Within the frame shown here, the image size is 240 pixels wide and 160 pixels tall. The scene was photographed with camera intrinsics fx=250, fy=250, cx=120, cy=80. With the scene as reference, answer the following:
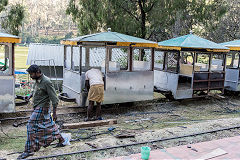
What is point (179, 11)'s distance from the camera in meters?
13.7

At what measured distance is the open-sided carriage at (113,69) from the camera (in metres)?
8.31

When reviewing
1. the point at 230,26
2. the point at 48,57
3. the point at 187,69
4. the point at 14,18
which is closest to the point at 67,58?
the point at 14,18

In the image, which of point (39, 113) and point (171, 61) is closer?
point (39, 113)

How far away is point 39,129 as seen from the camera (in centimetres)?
481

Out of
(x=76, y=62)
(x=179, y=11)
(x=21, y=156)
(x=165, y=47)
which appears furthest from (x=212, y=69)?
(x=21, y=156)

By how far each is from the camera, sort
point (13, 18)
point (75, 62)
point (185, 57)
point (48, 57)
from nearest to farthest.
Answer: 1. point (75, 62)
2. point (13, 18)
3. point (185, 57)
4. point (48, 57)

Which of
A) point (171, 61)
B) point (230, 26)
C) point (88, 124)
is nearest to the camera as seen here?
point (88, 124)

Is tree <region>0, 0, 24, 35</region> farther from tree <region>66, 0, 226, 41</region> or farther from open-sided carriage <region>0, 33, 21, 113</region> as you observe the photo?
open-sided carriage <region>0, 33, 21, 113</region>

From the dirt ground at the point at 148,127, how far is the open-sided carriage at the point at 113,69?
74 cm

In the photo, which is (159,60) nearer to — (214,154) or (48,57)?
(214,154)

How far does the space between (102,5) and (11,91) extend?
25.2 feet

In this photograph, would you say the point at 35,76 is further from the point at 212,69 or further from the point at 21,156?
the point at 212,69

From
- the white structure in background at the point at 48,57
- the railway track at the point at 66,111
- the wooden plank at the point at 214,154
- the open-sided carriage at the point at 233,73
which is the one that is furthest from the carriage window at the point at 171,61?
the white structure in background at the point at 48,57

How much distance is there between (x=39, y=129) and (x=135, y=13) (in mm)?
10453
